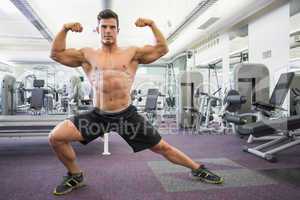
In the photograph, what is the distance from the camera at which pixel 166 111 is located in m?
8.67

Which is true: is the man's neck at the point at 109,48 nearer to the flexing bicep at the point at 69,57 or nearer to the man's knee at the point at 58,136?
the flexing bicep at the point at 69,57

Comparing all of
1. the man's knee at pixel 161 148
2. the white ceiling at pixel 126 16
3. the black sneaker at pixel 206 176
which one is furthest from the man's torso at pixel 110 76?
the white ceiling at pixel 126 16

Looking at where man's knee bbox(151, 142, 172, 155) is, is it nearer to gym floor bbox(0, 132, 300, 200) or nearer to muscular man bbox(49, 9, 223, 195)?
muscular man bbox(49, 9, 223, 195)

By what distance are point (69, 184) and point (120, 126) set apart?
0.65 meters

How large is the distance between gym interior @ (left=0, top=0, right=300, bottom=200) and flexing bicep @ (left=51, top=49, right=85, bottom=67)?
1038 millimetres

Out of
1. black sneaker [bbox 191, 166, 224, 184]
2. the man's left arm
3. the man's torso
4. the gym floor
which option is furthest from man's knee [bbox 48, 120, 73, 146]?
black sneaker [bbox 191, 166, 224, 184]

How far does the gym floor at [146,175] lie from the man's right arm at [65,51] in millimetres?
1063

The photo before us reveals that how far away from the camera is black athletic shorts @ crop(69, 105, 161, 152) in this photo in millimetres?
1945

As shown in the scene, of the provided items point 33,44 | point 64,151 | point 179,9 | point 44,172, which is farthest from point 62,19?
point 64,151

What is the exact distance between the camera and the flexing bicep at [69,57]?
192cm

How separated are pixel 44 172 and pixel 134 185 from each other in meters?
1.04

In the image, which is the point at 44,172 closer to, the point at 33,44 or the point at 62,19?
the point at 62,19

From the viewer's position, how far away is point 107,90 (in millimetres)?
1969

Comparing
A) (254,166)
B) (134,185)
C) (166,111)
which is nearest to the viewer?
(134,185)
